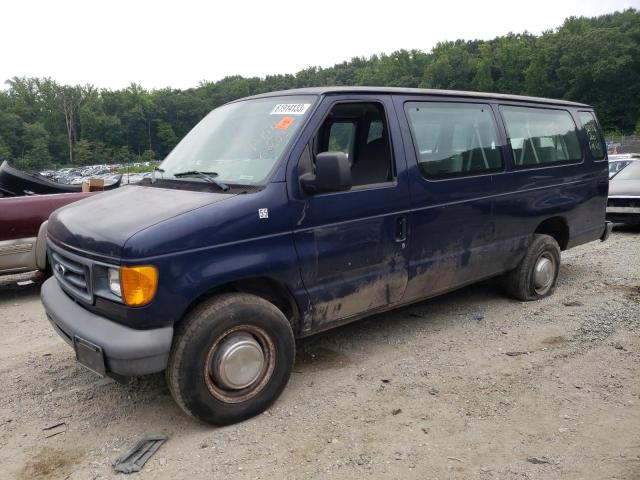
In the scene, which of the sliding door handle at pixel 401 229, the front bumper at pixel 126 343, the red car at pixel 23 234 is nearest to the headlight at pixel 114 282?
the front bumper at pixel 126 343

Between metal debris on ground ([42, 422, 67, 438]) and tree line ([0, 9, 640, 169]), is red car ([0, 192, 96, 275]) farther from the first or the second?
tree line ([0, 9, 640, 169])

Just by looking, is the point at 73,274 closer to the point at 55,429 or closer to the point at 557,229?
the point at 55,429

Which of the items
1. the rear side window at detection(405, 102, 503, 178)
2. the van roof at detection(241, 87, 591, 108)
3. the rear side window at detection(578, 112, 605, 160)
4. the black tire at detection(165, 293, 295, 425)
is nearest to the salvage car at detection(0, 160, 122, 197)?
the van roof at detection(241, 87, 591, 108)

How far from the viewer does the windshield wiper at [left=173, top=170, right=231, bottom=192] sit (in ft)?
11.2

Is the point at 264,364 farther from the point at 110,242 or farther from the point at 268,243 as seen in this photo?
the point at 110,242

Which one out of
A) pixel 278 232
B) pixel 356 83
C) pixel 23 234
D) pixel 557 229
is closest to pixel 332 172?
pixel 278 232

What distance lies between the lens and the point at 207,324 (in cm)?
306

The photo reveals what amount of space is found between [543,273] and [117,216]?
4.46 meters

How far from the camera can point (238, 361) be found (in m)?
3.22

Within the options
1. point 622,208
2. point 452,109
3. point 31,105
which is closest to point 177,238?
point 452,109

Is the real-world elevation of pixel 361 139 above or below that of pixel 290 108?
below

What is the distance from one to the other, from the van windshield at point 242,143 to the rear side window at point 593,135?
3.92 m

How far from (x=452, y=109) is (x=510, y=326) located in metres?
2.13

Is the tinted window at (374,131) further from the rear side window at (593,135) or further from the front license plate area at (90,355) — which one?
the rear side window at (593,135)
